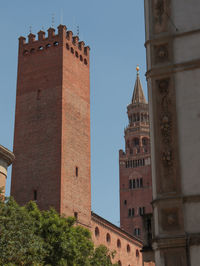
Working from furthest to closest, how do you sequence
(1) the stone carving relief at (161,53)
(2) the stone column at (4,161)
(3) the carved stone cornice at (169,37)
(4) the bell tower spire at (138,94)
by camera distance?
(4) the bell tower spire at (138,94) < (2) the stone column at (4,161) < (1) the stone carving relief at (161,53) < (3) the carved stone cornice at (169,37)

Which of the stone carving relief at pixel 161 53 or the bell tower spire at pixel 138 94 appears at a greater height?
the bell tower spire at pixel 138 94

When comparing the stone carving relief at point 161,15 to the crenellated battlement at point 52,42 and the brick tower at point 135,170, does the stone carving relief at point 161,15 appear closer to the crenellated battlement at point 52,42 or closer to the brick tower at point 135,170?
the crenellated battlement at point 52,42

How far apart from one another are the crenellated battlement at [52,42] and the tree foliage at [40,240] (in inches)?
703

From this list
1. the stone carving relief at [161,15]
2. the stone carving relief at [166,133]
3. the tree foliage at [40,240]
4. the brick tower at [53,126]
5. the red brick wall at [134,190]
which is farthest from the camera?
the red brick wall at [134,190]

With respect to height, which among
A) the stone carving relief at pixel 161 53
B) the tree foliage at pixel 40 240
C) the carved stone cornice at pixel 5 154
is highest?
the carved stone cornice at pixel 5 154

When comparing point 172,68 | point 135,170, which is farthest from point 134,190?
point 172,68

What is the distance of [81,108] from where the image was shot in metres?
43.8

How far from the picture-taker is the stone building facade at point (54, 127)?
39.1 metres

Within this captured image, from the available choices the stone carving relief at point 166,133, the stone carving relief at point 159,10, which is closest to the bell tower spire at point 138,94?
the stone carving relief at point 159,10

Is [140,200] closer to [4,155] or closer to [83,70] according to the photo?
[83,70]

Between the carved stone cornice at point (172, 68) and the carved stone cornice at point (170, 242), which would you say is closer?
the carved stone cornice at point (170, 242)

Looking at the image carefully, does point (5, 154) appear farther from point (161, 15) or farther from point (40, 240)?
point (161, 15)

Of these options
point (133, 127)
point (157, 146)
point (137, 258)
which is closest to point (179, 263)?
point (157, 146)

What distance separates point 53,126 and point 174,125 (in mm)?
29428
